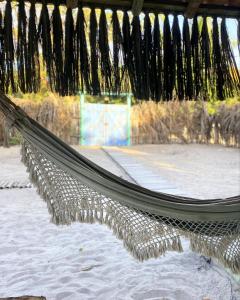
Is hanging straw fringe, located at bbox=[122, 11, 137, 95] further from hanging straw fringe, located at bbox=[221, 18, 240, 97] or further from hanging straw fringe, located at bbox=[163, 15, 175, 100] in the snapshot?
hanging straw fringe, located at bbox=[221, 18, 240, 97]

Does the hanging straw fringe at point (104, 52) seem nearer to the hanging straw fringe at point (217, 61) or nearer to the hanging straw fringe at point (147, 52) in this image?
the hanging straw fringe at point (147, 52)

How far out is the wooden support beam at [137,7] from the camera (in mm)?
1458

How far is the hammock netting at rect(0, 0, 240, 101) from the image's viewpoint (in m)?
1.46

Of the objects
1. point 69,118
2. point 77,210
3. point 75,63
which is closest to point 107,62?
point 75,63

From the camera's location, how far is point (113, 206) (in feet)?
4.69

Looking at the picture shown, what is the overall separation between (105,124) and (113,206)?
1042cm

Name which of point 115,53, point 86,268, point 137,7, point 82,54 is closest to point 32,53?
point 82,54

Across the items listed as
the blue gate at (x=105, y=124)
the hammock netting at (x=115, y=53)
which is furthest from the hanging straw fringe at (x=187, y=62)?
the blue gate at (x=105, y=124)

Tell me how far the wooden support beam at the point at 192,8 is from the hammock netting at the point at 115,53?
Result: 38mm

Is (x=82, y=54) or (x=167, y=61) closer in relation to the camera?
(x=82, y=54)

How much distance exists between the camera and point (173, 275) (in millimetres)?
2361

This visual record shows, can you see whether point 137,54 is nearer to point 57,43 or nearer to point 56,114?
point 57,43

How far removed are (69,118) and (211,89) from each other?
9794 millimetres

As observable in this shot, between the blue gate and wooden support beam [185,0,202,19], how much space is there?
9910mm
